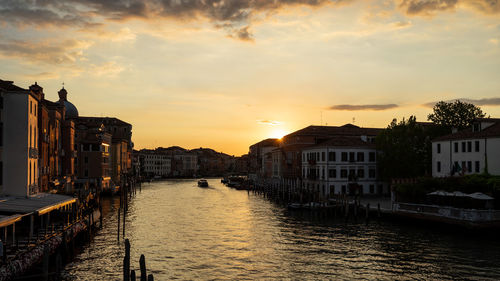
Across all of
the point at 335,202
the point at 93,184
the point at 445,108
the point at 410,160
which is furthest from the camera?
the point at 93,184

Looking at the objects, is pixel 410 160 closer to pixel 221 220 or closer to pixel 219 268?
pixel 221 220

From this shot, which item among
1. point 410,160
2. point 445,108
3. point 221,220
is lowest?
point 221,220

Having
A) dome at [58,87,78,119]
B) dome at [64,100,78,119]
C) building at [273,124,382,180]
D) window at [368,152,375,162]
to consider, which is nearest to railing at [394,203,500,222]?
window at [368,152,375,162]

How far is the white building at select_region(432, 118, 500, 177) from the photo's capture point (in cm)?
4331

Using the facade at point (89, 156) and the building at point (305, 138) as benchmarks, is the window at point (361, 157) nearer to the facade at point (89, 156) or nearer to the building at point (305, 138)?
the building at point (305, 138)

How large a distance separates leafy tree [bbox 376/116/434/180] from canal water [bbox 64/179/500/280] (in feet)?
57.1

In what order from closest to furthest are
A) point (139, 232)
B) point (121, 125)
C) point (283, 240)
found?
point (283, 240) < point (139, 232) < point (121, 125)

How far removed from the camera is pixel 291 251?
2997cm

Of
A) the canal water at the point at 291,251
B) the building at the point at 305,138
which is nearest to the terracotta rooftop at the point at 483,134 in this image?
the canal water at the point at 291,251

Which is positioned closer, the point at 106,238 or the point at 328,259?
the point at 328,259

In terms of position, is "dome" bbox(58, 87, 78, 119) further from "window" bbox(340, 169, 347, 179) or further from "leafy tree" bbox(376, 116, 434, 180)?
"leafy tree" bbox(376, 116, 434, 180)

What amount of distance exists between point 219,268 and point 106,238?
13.0 m

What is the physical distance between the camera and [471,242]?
1249 inches

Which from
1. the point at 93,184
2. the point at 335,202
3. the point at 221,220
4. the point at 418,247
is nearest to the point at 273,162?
the point at 93,184
